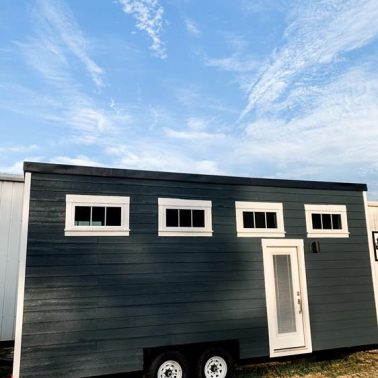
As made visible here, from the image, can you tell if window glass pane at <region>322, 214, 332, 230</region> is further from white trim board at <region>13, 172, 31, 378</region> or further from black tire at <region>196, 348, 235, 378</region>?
white trim board at <region>13, 172, 31, 378</region>

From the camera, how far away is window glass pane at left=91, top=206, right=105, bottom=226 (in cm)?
492

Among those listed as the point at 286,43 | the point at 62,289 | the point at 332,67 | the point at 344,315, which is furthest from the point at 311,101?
the point at 62,289

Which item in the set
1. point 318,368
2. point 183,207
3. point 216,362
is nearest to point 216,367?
point 216,362

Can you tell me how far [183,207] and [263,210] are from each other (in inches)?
60.3

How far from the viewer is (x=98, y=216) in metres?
4.95

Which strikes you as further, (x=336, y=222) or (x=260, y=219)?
(x=336, y=222)

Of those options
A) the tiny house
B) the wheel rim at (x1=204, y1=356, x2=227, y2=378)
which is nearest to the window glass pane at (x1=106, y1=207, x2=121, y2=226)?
the tiny house

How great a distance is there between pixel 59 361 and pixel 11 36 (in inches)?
286

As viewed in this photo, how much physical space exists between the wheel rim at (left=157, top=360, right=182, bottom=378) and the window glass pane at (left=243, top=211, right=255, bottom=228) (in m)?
2.44

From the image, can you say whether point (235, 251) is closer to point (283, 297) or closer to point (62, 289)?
point (283, 297)

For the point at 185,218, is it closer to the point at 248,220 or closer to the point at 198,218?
the point at 198,218

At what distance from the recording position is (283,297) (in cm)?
580

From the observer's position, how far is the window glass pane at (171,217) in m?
5.30

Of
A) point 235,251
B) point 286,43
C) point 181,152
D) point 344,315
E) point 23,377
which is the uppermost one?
point 286,43
